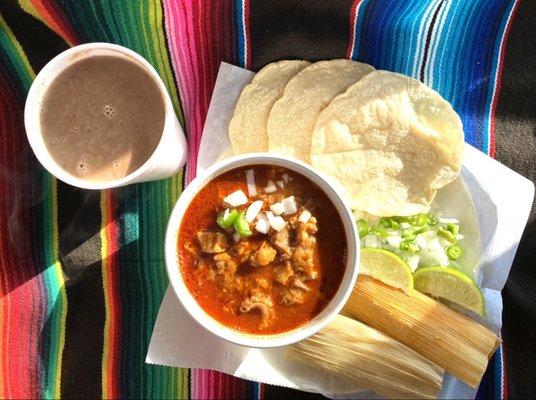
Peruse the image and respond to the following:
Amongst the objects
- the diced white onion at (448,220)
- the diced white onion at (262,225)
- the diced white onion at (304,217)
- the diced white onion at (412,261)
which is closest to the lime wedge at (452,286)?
the diced white onion at (412,261)

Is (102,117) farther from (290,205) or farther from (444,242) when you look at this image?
(444,242)

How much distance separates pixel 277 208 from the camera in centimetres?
190

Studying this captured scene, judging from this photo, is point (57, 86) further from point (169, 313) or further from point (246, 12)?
point (169, 313)

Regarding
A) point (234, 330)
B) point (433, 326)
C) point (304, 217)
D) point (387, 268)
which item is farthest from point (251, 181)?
point (433, 326)

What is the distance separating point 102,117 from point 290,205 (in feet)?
2.10

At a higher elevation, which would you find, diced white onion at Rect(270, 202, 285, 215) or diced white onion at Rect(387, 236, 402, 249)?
diced white onion at Rect(270, 202, 285, 215)

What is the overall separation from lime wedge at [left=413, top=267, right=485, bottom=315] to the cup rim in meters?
0.97

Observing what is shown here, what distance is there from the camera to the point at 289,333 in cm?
191

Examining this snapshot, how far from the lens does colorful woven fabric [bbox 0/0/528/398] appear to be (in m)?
2.22

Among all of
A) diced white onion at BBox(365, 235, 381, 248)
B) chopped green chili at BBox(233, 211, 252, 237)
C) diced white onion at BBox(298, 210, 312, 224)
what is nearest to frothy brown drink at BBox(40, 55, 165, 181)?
chopped green chili at BBox(233, 211, 252, 237)

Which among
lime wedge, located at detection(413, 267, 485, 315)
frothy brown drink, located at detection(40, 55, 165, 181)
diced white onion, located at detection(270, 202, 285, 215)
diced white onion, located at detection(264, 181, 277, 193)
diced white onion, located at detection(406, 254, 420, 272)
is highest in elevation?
frothy brown drink, located at detection(40, 55, 165, 181)

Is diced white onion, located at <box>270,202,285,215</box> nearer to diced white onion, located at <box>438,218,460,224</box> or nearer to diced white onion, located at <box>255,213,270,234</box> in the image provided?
diced white onion, located at <box>255,213,270,234</box>

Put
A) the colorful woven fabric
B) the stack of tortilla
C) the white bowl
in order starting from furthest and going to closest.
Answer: the colorful woven fabric → the stack of tortilla → the white bowl

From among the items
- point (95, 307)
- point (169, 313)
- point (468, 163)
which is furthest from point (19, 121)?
point (468, 163)
